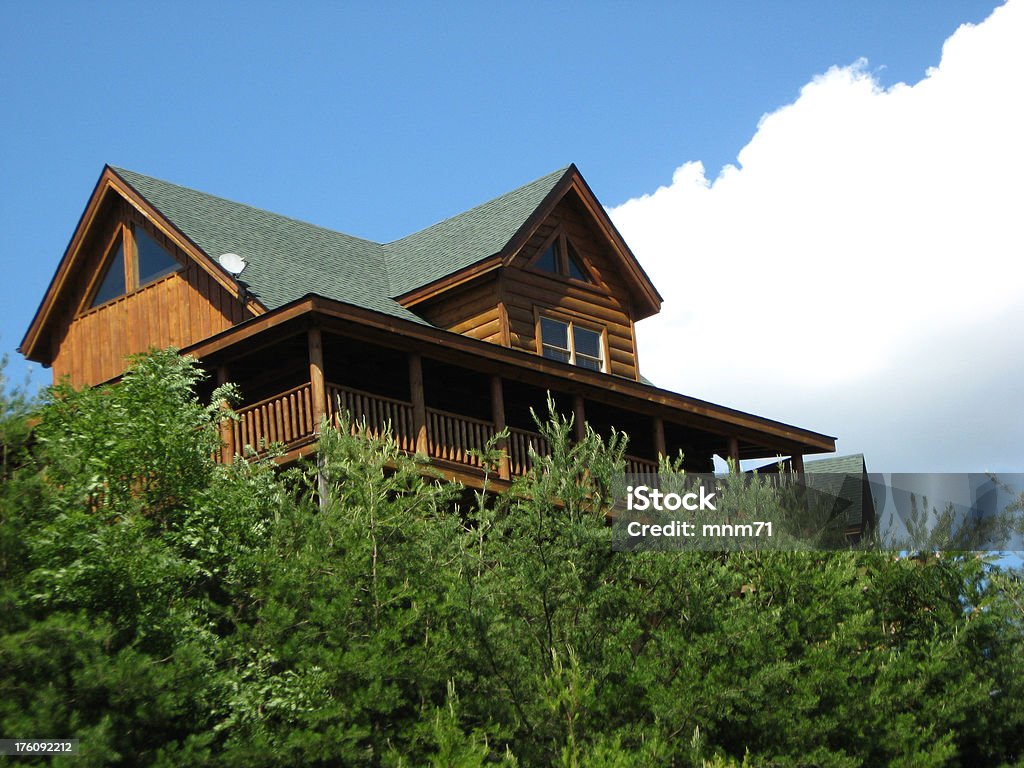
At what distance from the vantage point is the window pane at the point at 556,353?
26.6m

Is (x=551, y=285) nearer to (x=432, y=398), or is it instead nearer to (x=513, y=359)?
(x=432, y=398)

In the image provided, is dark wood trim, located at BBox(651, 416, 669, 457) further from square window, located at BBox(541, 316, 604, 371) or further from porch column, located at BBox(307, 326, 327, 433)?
porch column, located at BBox(307, 326, 327, 433)

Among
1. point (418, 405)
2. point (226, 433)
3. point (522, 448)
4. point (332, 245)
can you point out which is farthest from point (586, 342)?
point (226, 433)

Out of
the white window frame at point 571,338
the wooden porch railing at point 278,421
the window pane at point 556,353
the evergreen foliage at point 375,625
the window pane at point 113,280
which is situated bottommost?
the evergreen foliage at point 375,625

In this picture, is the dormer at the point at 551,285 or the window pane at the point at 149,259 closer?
the window pane at the point at 149,259

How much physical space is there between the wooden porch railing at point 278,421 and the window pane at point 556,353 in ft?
22.9

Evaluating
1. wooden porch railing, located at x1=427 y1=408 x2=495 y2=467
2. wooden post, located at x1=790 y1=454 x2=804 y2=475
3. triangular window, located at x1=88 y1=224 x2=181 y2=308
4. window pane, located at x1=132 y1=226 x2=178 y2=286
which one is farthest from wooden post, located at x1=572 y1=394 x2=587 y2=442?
window pane, located at x1=132 y1=226 x2=178 y2=286

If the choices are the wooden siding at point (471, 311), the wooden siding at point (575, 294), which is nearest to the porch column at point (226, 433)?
the wooden siding at point (471, 311)

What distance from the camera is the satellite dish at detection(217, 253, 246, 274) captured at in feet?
74.0


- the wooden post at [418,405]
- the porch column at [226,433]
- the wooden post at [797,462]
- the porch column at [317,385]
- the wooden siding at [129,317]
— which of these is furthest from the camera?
the wooden post at [797,462]

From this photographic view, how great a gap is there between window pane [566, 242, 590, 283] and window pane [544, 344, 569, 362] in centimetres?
179

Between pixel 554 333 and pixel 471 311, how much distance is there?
5.98 feet

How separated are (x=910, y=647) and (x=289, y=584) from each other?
9033 mm

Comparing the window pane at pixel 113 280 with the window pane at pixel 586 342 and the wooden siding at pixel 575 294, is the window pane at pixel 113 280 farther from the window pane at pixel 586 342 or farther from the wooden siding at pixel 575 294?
the window pane at pixel 586 342
